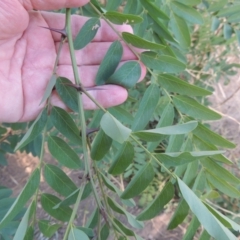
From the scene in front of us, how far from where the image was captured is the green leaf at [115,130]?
59cm

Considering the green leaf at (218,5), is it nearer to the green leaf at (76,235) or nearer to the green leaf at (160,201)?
the green leaf at (160,201)

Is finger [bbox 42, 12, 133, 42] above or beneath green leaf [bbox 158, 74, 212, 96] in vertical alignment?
beneath

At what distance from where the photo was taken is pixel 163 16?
3.00ft

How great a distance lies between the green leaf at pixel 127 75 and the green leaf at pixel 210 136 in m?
0.18

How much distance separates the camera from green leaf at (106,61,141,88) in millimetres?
876

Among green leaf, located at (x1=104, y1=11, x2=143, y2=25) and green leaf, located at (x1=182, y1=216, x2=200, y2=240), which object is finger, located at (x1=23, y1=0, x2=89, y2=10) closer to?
green leaf, located at (x1=104, y1=11, x2=143, y2=25)

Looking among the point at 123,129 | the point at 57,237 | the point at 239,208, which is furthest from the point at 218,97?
the point at 123,129

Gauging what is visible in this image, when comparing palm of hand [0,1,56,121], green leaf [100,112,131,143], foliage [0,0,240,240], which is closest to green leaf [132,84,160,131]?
foliage [0,0,240,240]

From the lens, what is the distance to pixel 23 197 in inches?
29.7

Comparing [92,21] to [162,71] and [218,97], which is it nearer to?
[162,71]

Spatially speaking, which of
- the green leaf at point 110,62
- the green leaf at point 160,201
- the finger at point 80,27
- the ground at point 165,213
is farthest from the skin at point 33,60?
the ground at point 165,213

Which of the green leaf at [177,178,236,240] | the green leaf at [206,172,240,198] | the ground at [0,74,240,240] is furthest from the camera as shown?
the ground at [0,74,240,240]

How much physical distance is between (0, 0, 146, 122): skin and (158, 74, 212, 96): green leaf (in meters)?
0.19

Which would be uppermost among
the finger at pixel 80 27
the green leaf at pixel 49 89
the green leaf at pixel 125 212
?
the finger at pixel 80 27
